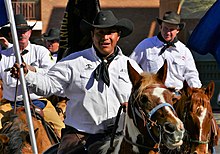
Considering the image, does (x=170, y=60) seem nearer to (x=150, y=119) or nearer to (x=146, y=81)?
(x=146, y=81)

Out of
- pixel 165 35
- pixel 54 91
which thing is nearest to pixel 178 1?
pixel 165 35

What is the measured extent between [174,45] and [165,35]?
7.9 inches

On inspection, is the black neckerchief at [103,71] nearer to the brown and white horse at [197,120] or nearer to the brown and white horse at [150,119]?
the brown and white horse at [150,119]

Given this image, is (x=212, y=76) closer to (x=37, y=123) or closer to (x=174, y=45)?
(x=174, y=45)

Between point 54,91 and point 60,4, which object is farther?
point 60,4

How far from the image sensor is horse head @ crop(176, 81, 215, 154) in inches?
312

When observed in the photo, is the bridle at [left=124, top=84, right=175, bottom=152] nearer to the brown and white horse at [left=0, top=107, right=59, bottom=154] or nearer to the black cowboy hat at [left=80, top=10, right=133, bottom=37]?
the black cowboy hat at [left=80, top=10, right=133, bottom=37]

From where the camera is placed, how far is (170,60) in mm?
10680

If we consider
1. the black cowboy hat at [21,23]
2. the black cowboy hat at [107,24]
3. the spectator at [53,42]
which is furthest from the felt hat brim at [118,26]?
the spectator at [53,42]

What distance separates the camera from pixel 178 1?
2830 cm

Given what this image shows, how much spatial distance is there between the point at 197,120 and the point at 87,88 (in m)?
1.35

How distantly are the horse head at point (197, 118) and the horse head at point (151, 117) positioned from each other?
1.43 m

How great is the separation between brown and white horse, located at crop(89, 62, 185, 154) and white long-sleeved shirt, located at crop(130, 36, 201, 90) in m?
3.80

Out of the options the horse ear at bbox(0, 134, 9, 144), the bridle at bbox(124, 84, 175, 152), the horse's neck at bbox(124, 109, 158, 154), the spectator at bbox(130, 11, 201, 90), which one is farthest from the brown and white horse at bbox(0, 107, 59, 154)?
the bridle at bbox(124, 84, 175, 152)
